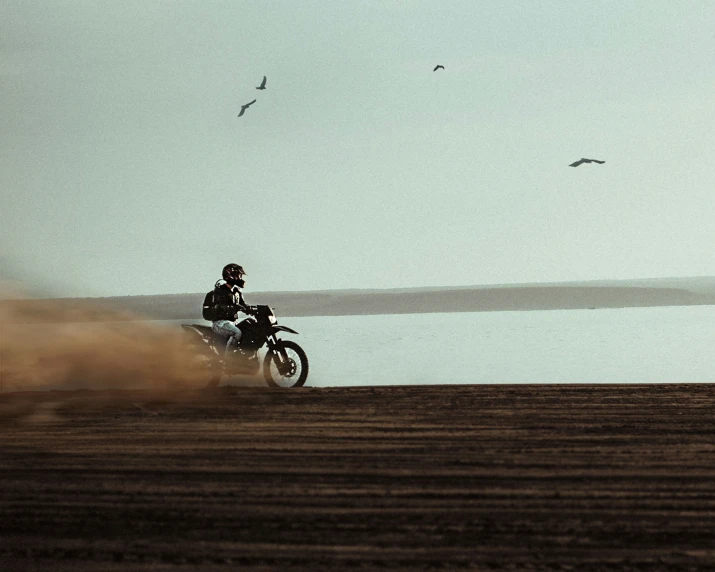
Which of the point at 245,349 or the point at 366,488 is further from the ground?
the point at 245,349

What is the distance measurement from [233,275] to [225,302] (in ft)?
1.31

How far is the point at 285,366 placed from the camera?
47.0 ft

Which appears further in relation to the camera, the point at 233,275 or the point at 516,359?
the point at 516,359

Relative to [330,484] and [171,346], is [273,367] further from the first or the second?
[330,484]

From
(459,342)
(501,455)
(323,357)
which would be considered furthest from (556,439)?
(459,342)

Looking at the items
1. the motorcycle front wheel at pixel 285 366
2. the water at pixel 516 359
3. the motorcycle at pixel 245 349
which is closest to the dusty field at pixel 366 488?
the motorcycle at pixel 245 349

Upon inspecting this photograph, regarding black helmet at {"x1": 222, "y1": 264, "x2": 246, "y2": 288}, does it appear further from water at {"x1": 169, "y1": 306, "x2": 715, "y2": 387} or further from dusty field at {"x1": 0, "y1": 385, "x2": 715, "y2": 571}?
water at {"x1": 169, "y1": 306, "x2": 715, "y2": 387}

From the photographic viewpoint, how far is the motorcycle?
13992 mm

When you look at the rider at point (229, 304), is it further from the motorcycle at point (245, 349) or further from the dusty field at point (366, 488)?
the dusty field at point (366, 488)

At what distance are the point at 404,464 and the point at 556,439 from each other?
1.88 metres

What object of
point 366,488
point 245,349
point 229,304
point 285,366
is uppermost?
point 229,304

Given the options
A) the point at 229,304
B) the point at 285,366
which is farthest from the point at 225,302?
the point at 285,366

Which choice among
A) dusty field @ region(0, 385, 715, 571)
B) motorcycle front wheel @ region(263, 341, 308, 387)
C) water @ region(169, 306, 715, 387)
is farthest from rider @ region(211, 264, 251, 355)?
water @ region(169, 306, 715, 387)

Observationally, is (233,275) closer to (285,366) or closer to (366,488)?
(285,366)
